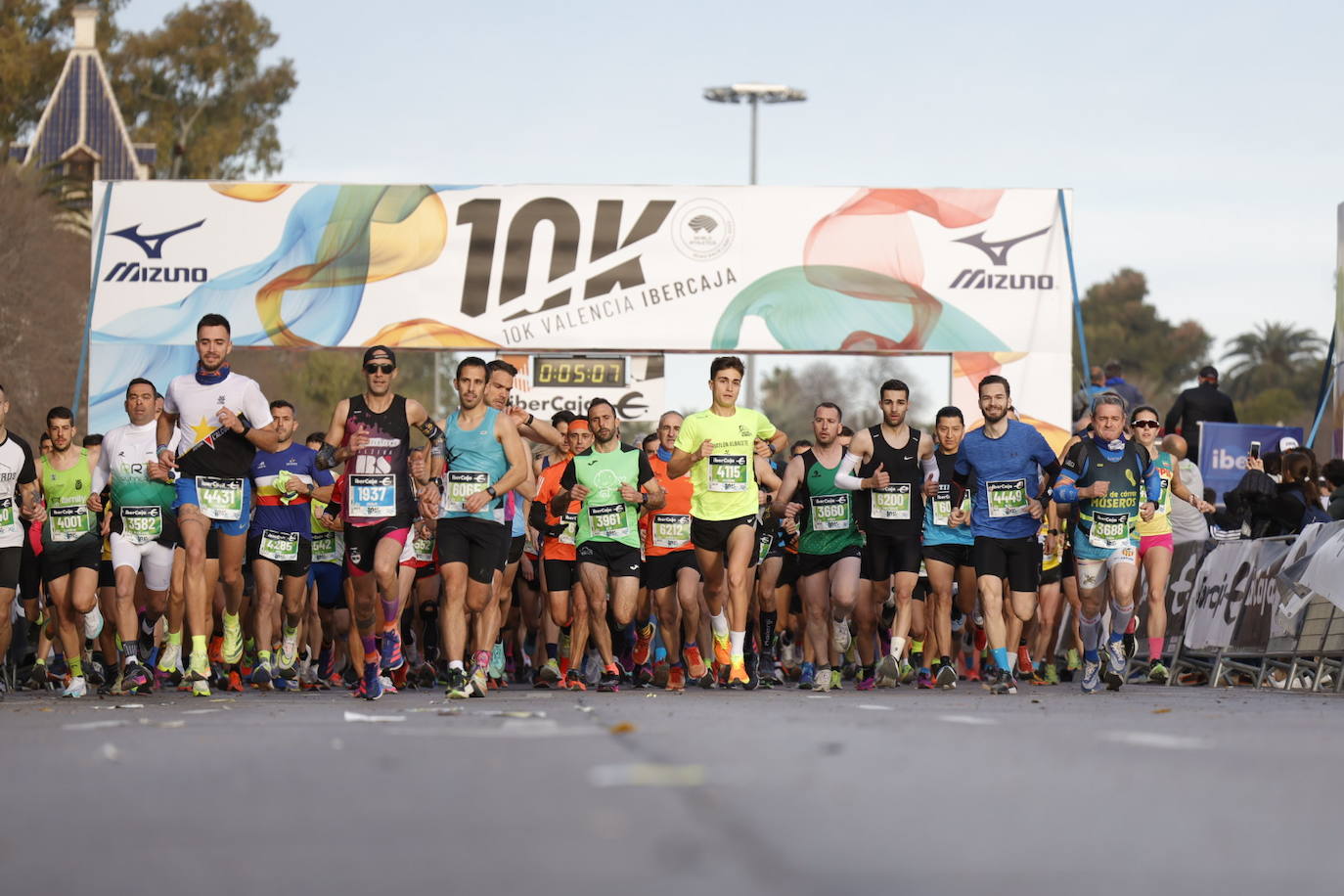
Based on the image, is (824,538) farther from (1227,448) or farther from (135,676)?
(1227,448)

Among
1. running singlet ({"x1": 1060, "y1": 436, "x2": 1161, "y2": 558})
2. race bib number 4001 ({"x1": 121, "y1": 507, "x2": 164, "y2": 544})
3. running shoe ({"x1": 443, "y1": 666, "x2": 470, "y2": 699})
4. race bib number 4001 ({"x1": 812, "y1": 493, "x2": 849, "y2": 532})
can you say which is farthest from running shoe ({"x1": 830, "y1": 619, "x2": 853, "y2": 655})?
race bib number 4001 ({"x1": 121, "y1": 507, "x2": 164, "y2": 544})

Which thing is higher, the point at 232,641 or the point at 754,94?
the point at 754,94

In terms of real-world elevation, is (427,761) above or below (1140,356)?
below

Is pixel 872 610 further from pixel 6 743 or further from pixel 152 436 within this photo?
pixel 6 743

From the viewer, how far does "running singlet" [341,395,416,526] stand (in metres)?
12.0

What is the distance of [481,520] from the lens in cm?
1212

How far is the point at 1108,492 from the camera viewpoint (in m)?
13.7

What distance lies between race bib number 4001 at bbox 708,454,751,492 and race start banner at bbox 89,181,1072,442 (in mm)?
9247

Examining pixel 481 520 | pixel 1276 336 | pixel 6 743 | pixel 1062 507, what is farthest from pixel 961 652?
pixel 1276 336

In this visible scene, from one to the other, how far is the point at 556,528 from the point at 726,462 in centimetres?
154

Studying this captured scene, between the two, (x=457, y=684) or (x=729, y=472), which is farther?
(x=729, y=472)

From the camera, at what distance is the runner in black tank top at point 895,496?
14047 mm

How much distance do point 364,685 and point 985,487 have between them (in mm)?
4353

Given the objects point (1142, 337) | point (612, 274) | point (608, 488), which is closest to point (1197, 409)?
point (612, 274)
